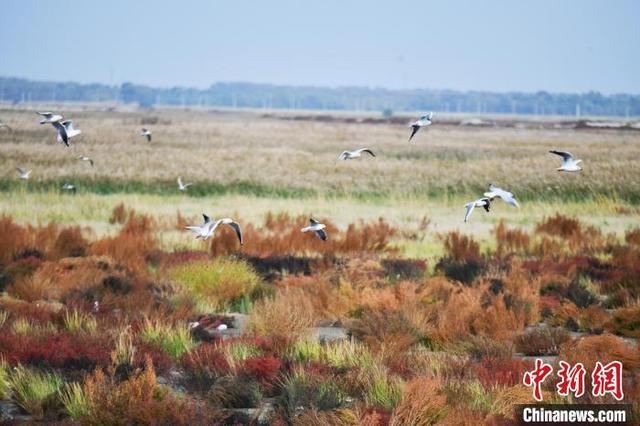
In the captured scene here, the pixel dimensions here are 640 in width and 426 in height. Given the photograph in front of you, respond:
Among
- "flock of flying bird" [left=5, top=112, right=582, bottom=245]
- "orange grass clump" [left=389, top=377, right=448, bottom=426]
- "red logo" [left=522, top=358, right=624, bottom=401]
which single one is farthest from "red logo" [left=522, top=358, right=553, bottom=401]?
"flock of flying bird" [left=5, top=112, right=582, bottom=245]

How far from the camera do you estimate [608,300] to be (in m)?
18.2

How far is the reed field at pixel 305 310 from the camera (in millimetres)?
10117

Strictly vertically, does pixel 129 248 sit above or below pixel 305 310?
below

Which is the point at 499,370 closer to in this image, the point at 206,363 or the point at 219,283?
the point at 206,363

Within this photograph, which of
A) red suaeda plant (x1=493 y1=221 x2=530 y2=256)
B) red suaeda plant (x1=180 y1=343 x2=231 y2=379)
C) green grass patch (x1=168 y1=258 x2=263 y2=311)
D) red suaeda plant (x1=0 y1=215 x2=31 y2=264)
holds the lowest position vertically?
red suaeda plant (x1=493 y1=221 x2=530 y2=256)

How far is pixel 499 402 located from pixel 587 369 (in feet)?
4.68

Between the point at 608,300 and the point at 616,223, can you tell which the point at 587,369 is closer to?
the point at 608,300

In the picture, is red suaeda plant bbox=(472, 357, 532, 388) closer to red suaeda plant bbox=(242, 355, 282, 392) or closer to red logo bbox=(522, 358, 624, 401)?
red logo bbox=(522, 358, 624, 401)

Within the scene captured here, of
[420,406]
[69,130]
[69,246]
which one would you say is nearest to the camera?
[420,406]

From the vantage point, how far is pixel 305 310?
Result: 1543cm

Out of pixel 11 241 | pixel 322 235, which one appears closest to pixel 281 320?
pixel 322 235

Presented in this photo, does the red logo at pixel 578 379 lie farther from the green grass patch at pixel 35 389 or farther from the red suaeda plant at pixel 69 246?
the red suaeda plant at pixel 69 246

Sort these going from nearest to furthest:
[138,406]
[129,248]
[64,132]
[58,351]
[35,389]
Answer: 1. [138,406]
2. [35,389]
3. [58,351]
4. [64,132]
5. [129,248]

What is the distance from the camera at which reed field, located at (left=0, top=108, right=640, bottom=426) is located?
10117 mm
